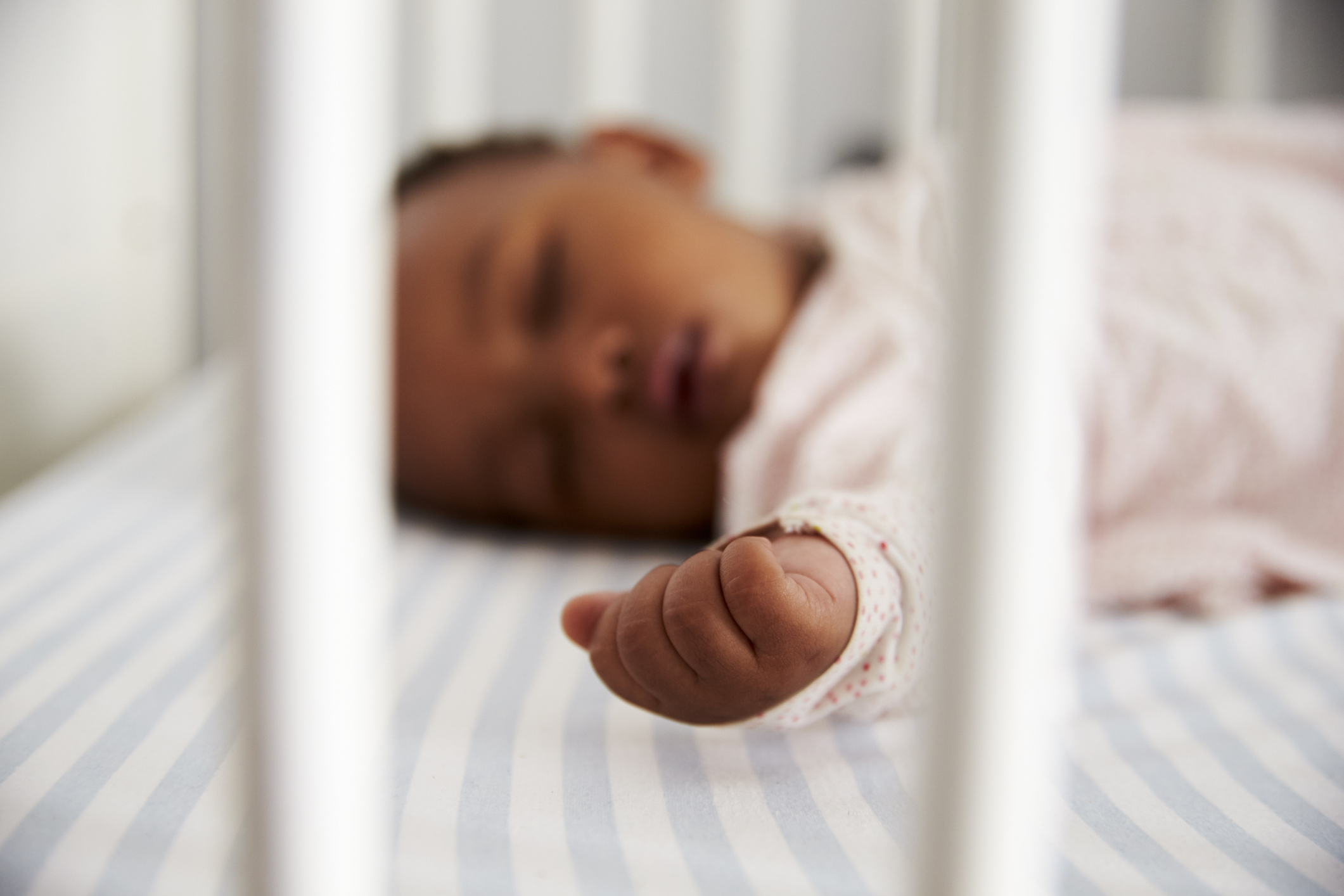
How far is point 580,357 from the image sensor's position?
0.68 meters

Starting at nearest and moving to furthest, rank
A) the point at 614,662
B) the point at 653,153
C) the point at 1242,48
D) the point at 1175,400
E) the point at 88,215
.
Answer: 1. the point at 614,662
2. the point at 1175,400
3. the point at 88,215
4. the point at 653,153
5. the point at 1242,48

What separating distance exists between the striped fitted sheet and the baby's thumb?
0.10ft

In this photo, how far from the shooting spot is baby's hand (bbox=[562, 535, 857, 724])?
252 mm

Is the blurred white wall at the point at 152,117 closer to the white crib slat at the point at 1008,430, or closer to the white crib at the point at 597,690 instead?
the white crib at the point at 597,690

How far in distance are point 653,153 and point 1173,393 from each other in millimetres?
547

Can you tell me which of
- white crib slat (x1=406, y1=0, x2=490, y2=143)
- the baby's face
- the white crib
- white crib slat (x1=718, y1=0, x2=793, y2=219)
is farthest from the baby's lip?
white crib slat (x1=406, y1=0, x2=490, y2=143)

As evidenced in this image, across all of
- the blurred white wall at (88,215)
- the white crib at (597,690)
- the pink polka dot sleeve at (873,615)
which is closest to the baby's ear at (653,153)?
the blurred white wall at (88,215)

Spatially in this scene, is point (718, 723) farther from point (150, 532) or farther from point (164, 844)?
point (150, 532)

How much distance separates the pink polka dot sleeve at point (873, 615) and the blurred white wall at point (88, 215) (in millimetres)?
656

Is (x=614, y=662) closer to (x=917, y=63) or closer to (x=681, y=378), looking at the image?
(x=681, y=378)

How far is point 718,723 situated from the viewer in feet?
0.96

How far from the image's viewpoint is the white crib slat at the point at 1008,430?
18 centimetres

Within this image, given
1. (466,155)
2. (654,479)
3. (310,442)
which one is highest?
(466,155)

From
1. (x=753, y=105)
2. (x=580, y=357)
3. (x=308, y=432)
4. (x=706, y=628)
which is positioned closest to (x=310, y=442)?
(x=308, y=432)
